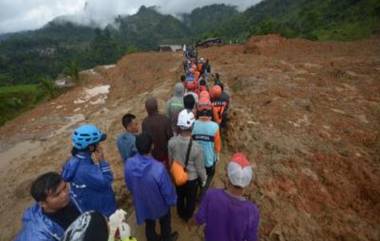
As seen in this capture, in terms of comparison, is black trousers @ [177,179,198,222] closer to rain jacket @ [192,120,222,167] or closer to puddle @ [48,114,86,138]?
rain jacket @ [192,120,222,167]

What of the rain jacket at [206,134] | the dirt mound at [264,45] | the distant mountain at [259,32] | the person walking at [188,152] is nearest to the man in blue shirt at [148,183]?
the person walking at [188,152]

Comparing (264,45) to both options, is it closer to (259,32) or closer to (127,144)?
(259,32)

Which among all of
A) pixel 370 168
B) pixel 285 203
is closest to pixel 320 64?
pixel 370 168

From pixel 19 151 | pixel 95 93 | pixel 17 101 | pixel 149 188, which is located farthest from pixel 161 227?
pixel 17 101

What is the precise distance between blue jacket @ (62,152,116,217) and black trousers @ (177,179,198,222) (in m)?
1.01

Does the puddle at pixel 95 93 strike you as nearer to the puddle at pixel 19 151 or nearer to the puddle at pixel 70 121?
the puddle at pixel 70 121

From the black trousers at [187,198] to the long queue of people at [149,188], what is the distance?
0.01m

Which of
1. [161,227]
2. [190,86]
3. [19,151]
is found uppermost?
[190,86]

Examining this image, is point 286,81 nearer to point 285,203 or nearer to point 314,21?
point 285,203

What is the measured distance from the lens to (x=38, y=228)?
73.9 inches

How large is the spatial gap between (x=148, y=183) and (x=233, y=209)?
104cm

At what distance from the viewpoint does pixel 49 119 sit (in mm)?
16531

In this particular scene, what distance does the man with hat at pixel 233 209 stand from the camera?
2193 mm

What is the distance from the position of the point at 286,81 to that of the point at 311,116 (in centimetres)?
363
